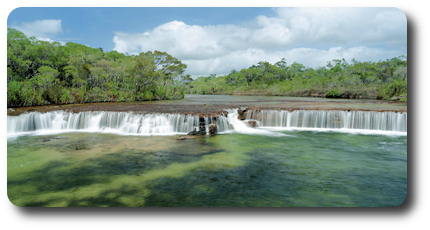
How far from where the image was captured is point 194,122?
9.75 meters

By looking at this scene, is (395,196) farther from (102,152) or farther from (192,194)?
(102,152)

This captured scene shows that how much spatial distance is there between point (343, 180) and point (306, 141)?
143 inches

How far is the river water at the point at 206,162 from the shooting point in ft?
12.3

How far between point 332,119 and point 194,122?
17.7 ft

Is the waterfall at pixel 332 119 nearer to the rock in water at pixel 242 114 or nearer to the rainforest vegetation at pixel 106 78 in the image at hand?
the rock in water at pixel 242 114

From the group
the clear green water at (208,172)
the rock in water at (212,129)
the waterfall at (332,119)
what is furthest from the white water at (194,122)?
the clear green water at (208,172)

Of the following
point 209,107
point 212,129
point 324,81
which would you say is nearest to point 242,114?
point 212,129

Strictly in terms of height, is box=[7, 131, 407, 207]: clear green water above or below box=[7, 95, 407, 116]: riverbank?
below

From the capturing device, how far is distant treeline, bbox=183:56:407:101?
1812 cm

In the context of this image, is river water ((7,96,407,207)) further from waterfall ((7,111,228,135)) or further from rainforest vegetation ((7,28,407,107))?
rainforest vegetation ((7,28,407,107))

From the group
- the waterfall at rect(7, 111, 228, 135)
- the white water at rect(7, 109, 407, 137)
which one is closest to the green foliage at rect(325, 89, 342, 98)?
the white water at rect(7, 109, 407, 137)

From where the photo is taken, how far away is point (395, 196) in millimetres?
3732

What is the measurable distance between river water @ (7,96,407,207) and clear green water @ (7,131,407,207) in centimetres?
2

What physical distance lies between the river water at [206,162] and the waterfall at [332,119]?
0.04 metres
